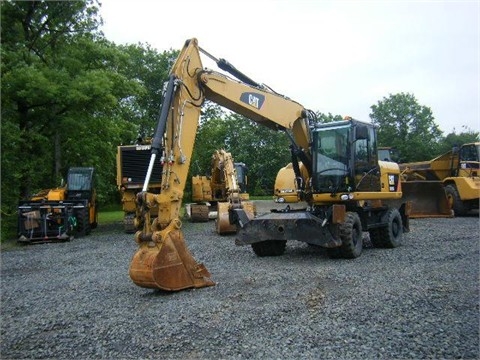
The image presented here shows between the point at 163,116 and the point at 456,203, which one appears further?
the point at 456,203

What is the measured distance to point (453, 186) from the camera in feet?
60.0

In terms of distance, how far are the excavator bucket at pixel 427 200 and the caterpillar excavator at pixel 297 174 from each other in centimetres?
626

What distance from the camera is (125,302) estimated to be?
256 inches

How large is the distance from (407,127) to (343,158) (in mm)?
49282

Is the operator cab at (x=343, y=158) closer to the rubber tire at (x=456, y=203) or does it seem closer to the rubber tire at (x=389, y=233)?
the rubber tire at (x=389, y=233)

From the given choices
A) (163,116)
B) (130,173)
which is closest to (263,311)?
(163,116)

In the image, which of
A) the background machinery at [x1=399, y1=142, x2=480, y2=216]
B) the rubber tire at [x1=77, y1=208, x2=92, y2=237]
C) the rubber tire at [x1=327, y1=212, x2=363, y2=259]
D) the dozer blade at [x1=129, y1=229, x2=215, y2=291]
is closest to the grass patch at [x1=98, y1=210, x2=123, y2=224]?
the rubber tire at [x1=77, y1=208, x2=92, y2=237]

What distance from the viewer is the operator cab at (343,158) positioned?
31.6 ft

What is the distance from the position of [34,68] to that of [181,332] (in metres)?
14.4

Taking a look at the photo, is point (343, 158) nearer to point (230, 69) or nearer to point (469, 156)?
point (230, 69)

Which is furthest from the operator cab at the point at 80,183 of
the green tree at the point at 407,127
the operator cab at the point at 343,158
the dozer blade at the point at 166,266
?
the green tree at the point at 407,127

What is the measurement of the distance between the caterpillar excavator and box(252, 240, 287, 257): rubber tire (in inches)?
0.8

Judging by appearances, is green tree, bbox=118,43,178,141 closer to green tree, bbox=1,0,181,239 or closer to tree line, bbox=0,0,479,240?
tree line, bbox=0,0,479,240

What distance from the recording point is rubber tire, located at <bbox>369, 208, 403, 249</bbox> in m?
10.7
